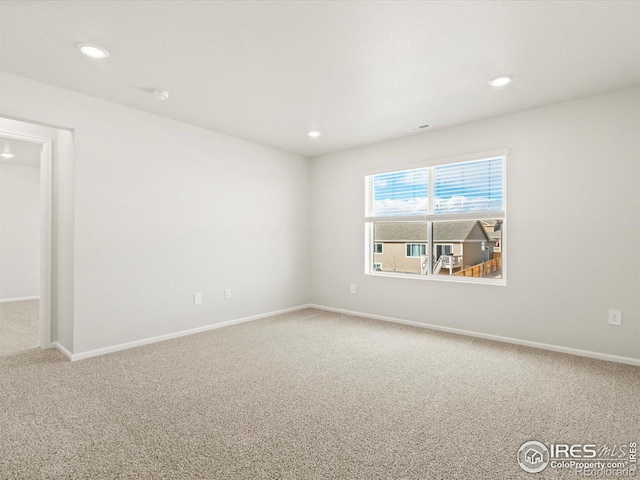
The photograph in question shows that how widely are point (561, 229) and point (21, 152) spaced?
7.49 m

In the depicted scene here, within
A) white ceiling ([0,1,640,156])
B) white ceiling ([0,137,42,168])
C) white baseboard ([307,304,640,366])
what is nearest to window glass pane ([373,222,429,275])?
white baseboard ([307,304,640,366])

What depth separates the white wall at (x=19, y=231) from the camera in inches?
244

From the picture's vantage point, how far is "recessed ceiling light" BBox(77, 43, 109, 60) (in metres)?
2.33

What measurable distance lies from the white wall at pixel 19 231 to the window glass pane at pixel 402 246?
643 centimetres

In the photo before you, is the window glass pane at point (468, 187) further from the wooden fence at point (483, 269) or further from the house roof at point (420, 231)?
the wooden fence at point (483, 269)

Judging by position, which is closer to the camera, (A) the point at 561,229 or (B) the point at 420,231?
(A) the point at 561,229

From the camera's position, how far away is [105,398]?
7.66 ft

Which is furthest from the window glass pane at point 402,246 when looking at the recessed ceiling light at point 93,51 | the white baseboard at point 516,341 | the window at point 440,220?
the recessed ceiling light at point 93,51

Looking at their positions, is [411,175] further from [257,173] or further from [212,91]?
[212,91]

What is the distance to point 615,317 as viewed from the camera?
3.03 meters

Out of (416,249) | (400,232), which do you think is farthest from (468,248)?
(400,232)

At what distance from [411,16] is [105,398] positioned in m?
3.15

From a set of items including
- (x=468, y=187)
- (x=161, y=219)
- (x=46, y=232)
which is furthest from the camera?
(x=468, y=187)

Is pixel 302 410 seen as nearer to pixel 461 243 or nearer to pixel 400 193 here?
pixel 461 243
